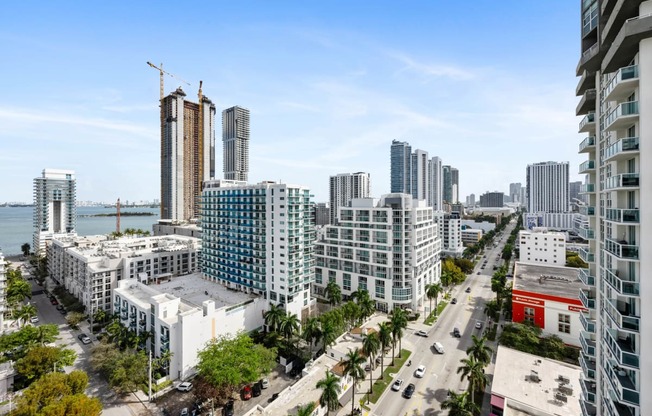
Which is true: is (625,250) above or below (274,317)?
above

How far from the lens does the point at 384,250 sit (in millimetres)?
65812

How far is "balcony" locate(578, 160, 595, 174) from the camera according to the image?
930 inches

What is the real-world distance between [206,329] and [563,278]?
235 ft

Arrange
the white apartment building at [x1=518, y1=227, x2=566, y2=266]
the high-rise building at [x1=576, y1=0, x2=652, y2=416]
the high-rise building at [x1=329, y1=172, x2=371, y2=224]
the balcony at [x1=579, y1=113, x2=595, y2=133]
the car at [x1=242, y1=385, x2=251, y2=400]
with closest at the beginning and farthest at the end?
the high-rise building at [x1=576, y1=0, x2=652, y2=416]
the balcony at [x1=579, y1=113, x2=595, y2=133]
the car at [x1=242, y1=385, x2=251, y2=400]
the white apartment building at [x1=518, y1=227, x2=566, y2=266]
the high-rise building at [x1=329, y1=172, x2=371, y2=224]

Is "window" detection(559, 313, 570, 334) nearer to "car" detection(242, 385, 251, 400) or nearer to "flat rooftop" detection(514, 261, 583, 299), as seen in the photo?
"flat rooftop" detection(514, 261, 583, 299)

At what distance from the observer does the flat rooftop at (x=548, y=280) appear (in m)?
57.2

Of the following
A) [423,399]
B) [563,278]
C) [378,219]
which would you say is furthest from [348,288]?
[563,278]

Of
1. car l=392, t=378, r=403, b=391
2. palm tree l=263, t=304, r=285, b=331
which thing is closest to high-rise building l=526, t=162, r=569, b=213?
car l=392, t=378, r=403, b=391

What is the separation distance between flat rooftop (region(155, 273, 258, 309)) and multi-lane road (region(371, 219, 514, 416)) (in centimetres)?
2953

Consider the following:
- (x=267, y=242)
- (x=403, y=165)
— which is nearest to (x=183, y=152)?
(x=403, y=165)

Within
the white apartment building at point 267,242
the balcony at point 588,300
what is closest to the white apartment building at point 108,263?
the white apartment building at point 267,242

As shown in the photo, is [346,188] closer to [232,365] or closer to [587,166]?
[232,365]

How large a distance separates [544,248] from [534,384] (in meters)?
77.6

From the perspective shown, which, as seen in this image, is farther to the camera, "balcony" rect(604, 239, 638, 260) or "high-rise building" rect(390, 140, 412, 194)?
"high-rise building" rect(390, 140, 412, 194)
